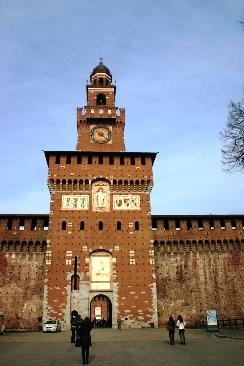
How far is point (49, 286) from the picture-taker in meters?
28.2

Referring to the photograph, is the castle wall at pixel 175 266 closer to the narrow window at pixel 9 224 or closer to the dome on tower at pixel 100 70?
the narrow window at pixel 9 224

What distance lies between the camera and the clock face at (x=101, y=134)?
36250 mm

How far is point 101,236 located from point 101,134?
455 inches

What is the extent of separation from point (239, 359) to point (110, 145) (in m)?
27.2

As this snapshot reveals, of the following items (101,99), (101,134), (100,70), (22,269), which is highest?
(100,70)

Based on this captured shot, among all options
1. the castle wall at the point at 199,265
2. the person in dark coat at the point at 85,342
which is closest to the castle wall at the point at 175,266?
the castle wall at the point at 199,265

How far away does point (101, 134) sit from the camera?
36656mm

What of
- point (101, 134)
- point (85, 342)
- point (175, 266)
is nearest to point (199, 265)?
point (175, 266)

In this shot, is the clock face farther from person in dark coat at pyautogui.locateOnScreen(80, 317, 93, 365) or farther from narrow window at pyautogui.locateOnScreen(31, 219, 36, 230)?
person in dark coat at pyautogui.locateOnScreen(80, 317, 93, 365)

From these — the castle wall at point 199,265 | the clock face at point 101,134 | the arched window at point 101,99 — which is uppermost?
the arched window at point 101,99

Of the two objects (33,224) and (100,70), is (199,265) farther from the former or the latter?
(100,70)

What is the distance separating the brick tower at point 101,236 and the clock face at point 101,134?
6.30ft

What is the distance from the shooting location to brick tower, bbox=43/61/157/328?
2817cm

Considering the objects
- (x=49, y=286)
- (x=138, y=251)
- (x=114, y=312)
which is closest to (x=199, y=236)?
(x=138, y=251)
